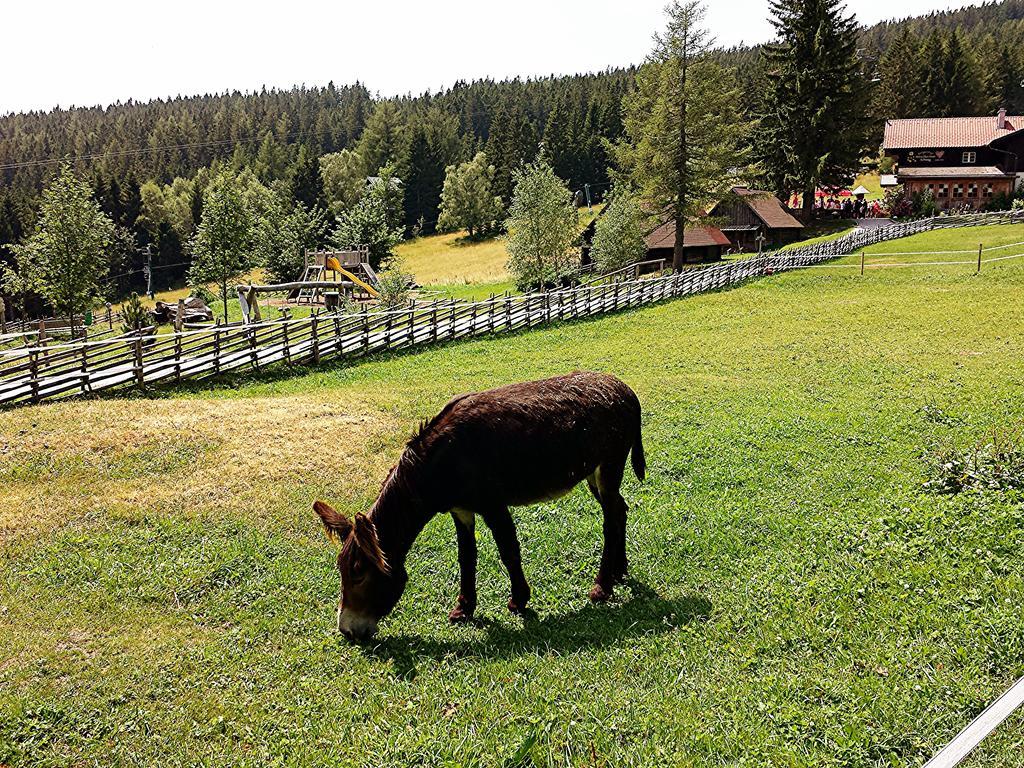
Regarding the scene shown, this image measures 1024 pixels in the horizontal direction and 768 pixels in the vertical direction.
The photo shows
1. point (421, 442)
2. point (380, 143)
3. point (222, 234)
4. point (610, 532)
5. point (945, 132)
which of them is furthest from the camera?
point (380, 143)

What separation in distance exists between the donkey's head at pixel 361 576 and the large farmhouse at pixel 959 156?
65.4 meters

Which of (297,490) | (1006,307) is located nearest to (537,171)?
(1006,307)

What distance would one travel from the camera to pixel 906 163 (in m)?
66.8

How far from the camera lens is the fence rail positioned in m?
17.1

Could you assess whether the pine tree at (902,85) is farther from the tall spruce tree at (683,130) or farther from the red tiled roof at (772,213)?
the tall spruce tree at (683,130)

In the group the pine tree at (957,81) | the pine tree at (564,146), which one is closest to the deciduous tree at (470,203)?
the pine tree at (564,146)

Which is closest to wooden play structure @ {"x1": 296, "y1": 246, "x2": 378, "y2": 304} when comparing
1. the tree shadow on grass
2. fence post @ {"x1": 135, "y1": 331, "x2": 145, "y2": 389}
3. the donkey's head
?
fence post @ {"x1": 135, "y1": 331, "x2": 145, "y2": 389}

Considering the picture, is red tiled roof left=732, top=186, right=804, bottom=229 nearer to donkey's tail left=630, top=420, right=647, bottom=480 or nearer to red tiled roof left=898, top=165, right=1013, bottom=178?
red tiled roof left=898, top=165, right=1013, bottom=178

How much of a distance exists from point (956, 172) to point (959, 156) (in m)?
5.30

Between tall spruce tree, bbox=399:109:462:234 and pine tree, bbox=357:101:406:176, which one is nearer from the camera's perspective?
tall spruce tree, bbox=399:109:462:234

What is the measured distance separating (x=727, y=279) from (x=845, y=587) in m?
29.7

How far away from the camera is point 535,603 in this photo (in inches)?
278

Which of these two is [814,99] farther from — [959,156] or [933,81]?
[933,81]

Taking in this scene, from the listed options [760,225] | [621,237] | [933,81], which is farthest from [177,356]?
[933,81]
